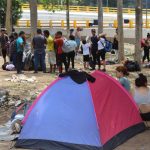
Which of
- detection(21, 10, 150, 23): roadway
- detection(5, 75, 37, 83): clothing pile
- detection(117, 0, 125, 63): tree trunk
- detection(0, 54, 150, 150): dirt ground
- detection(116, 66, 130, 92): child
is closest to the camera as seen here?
detection(0, 54, 150, 150): dirt ground

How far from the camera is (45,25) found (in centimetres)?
4628

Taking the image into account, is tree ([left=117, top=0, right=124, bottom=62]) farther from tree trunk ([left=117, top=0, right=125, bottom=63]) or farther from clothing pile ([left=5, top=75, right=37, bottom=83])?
clothing pile ([left=5, top=75, right=37, bottom=83])

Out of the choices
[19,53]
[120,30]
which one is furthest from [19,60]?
[120,30]

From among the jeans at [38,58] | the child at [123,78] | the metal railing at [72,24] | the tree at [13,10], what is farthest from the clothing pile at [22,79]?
the metal railing at [72,24]

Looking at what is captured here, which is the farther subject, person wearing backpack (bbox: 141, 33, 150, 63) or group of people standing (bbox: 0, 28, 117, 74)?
person wearing backpack (bbox: 141, 33, 150, 63)

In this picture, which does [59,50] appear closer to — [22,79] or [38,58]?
[38,58]

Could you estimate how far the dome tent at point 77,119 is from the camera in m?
8.40

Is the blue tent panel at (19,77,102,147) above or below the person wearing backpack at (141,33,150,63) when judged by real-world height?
below

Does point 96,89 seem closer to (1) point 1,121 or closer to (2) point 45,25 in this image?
(1) point 1,121

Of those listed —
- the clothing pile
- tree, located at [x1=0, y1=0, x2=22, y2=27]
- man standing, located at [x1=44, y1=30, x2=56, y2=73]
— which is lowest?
the clothing pile

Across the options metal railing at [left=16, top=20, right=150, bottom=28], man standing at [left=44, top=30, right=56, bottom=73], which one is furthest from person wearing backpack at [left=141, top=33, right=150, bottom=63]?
metal railing at [left=16, top=20, right=150, bottom=28]

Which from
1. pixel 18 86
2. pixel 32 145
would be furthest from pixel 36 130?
pixel 18 86

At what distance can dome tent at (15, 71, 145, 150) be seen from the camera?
8398mm

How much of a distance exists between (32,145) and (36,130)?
26 cm
